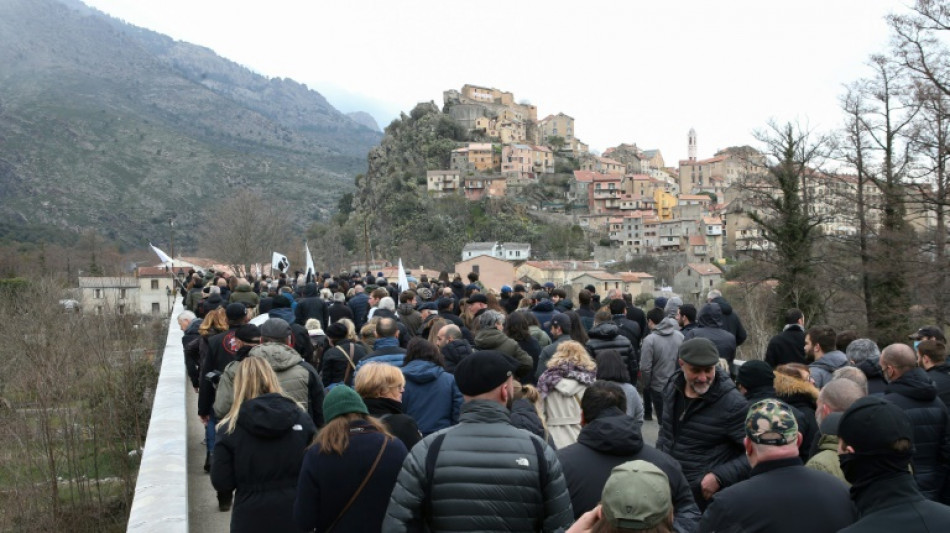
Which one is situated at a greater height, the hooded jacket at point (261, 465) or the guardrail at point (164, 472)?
the hooded jacket at point (261, 465)

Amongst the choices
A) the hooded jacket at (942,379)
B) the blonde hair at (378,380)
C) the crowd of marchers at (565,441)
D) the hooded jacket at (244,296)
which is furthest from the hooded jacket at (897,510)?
the hooded jacket at (244,296)

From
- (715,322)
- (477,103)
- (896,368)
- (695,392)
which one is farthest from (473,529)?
(477,103)

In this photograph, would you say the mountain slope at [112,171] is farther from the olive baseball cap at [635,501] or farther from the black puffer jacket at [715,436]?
the olive baseball cap at [635,501]

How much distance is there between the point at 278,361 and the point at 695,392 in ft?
9.20

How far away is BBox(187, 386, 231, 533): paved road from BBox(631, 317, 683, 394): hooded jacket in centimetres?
447

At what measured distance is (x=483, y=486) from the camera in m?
3.13

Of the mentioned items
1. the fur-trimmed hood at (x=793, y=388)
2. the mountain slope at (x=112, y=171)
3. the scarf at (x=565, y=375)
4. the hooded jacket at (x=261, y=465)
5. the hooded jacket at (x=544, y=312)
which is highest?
the mountain slope at (x=112, y=171)

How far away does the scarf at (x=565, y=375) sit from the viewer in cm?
519

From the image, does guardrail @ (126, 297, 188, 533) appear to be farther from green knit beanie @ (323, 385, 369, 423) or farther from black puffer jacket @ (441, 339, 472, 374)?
black puffer jacket @ (441, 339, 472, 374)

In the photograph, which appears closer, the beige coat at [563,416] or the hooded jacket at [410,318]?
the beige coat at [563,416]

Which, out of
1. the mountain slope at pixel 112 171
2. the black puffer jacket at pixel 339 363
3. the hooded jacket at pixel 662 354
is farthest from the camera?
the mountain slope at pixel 112 171

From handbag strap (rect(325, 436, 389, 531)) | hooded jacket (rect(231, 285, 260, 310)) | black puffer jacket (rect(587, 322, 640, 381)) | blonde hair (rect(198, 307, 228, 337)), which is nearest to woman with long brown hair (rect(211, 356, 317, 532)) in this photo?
handbag strap (rect(325, 436, 389, 531))

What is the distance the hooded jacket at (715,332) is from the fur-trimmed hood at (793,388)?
8.70ft

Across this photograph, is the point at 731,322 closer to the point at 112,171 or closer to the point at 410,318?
the point at 410,318
